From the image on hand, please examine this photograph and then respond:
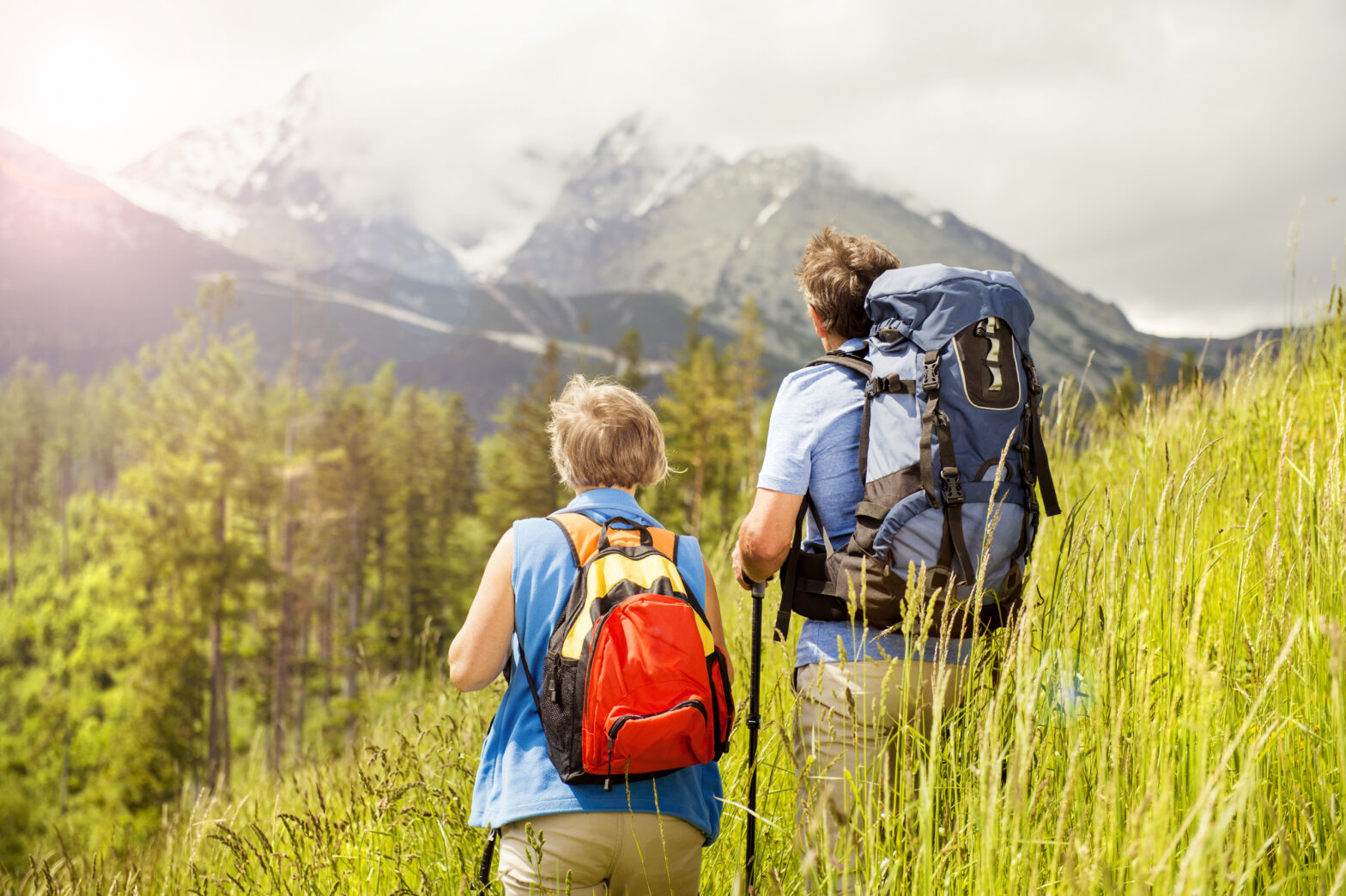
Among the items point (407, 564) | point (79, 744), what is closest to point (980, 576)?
point (79, 744)

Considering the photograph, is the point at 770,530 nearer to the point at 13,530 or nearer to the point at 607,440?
the point at 607,440

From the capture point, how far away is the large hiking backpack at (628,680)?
5.81 feet

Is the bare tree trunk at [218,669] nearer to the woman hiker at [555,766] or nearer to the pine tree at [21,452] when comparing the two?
→ the woman hiker at [555,766]

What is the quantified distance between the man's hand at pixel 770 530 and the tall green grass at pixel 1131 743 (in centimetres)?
30

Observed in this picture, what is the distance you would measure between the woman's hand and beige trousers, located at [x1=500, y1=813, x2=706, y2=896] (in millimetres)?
367

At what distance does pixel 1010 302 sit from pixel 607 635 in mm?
1347

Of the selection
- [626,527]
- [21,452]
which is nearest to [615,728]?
[626,527]

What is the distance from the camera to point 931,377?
6.40 feet

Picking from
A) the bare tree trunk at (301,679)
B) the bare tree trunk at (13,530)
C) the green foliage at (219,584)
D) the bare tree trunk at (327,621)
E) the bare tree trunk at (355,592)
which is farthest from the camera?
the bare tree trunk at (13,530)

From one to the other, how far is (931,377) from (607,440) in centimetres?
86

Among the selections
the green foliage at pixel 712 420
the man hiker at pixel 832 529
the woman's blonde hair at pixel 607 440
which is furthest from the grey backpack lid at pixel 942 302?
the green foliage at pixel 712 420

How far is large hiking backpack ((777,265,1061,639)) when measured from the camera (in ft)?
6.33

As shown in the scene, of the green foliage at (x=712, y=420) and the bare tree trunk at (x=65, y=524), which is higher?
the green foliage at (x=712, y=420)

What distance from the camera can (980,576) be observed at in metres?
1.51
